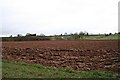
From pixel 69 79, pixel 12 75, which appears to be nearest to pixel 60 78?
pixel 69 79

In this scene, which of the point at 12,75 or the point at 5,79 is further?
the point at 12,75

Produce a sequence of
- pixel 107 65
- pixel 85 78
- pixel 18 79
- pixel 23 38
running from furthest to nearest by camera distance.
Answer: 1. pixel 23 38
2. pixel 107 65
3. pixel 85 78
4. pixel 18 79

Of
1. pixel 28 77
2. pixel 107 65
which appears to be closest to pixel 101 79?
pixel 28 77

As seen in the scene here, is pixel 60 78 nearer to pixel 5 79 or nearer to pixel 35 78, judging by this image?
pixel 35 78

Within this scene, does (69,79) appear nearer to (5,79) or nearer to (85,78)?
(85,78)

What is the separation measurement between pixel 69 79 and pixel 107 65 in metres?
6.40

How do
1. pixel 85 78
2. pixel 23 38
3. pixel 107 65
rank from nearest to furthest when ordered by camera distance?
pixel 85 78, pixel 107 65, pixel 23 38

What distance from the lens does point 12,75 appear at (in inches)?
472

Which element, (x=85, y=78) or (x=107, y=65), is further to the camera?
(x=107, y=65)

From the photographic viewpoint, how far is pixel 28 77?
1162 cm

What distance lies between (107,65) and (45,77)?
6713 millimetres

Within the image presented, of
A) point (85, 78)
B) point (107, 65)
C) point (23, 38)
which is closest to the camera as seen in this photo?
point (85, 78)

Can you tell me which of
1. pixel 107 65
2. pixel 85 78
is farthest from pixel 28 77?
pixel 107 65

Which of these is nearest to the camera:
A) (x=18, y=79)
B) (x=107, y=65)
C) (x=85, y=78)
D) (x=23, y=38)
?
(x=18, y=79)
